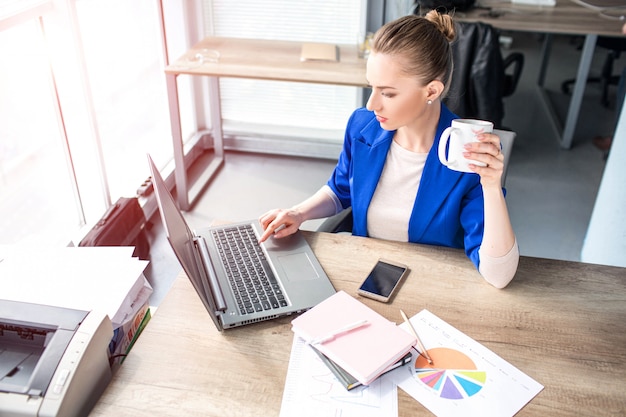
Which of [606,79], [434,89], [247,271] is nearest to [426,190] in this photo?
[434,89]

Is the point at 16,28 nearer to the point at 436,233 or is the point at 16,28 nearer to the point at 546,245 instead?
the point at 436,233

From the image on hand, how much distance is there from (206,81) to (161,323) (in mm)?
2669

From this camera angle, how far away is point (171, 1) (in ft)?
10.9

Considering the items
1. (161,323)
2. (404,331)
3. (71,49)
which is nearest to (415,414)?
(404,331)

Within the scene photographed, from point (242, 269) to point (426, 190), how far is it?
0.57m

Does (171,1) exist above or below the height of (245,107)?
above

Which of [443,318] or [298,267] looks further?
[298,267]

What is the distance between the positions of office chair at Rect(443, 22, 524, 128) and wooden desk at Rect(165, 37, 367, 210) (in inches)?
22.5

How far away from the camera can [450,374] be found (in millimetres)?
1125

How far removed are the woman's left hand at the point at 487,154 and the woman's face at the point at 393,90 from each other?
1.04ft

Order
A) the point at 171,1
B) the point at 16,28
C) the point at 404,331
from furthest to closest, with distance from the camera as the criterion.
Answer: the point at 171,1, the point at 16,28, the point at 404,331

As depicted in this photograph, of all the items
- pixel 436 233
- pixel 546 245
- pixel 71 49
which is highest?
pixel 71 49

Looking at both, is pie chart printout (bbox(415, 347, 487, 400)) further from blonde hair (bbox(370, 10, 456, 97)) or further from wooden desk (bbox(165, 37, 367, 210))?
wooden desk (bbox(165, 37, 367, 210))

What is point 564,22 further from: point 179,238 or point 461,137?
point 179,238
